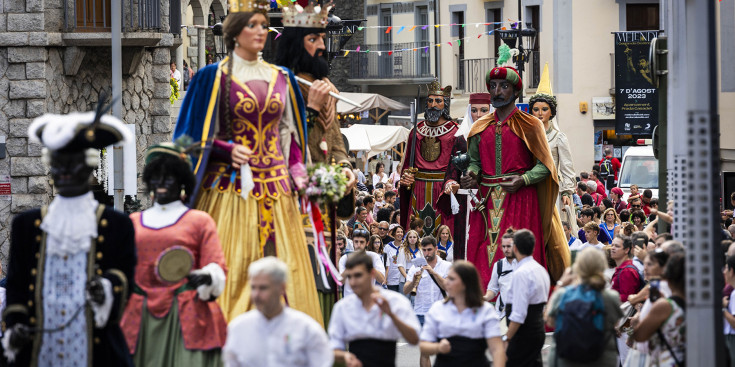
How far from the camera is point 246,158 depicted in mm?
9227

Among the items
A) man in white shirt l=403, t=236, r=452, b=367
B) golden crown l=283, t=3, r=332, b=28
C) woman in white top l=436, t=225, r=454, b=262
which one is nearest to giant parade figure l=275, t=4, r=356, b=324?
golden crown l=283, t=3, r=332, b=28

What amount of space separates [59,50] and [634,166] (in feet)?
35.8

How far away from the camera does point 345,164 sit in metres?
10.6

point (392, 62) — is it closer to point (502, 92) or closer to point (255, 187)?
point (502, 92)

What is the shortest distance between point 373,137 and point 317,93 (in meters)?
21.3

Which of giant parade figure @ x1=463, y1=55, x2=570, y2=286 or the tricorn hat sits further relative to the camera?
giant parade figure @ x1=463, y1=55, x2=570, y2=286

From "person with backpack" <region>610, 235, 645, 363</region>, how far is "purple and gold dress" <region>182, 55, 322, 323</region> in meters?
2.82

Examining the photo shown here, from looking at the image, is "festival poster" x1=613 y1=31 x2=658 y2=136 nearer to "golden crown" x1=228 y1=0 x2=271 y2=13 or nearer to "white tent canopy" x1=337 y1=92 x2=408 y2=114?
"golden crown" x1=228 y1=0 x2=271 y2=13

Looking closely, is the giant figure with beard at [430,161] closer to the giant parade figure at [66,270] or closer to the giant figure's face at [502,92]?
the giant figure's face at [502,92]

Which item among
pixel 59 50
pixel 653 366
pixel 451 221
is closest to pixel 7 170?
pixel 59 50

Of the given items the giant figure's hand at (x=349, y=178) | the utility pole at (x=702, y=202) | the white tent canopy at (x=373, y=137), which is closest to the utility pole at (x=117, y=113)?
the giant figure's hand at (x=349, y=178)

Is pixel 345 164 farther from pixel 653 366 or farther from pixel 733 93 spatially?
pixel 733 93

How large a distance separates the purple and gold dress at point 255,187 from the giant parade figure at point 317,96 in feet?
1.52

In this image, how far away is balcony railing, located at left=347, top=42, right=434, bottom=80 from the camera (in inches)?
1719
